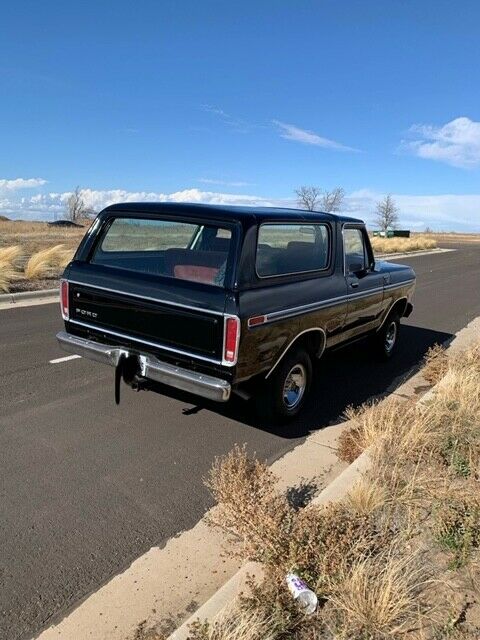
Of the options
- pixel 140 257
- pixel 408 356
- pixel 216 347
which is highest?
pixel 140 257

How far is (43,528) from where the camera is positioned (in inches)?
122

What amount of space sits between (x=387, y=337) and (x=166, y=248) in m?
3.65

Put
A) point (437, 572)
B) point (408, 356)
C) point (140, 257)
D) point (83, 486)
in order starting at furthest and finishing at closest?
point (408, 356)
point (140, 257)
point (83, 486)
point (437, 572)

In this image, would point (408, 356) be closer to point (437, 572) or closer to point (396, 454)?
point (396, 454)

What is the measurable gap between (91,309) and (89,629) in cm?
271

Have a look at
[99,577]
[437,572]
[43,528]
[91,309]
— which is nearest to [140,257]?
[91,309]

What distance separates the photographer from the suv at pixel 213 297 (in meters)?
3.85

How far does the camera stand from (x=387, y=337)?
23.6ft

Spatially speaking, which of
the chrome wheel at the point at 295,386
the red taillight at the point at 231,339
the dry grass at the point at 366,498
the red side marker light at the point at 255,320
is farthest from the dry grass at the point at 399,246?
the dry grass at the point at 366,498

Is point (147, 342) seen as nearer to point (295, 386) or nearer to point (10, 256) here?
point (295, 386)

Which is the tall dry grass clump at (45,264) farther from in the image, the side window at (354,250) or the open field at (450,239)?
the open field at (450,239)

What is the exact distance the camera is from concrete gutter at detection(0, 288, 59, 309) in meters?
10.0

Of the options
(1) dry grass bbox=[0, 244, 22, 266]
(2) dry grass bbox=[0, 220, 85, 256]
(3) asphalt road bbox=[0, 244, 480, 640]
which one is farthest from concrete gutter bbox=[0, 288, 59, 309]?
(2) dry grass bbox=[0, 220, 85, 256]

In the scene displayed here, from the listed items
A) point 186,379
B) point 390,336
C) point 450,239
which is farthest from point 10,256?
point 450,239
